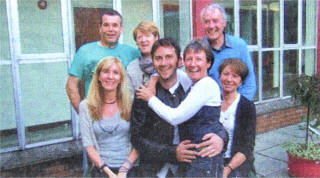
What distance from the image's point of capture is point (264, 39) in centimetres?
632

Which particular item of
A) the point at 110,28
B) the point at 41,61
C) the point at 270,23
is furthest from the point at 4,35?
the point at 270,23

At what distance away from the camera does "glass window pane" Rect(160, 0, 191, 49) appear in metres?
4.93

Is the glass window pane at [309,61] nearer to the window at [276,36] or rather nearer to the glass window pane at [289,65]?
the window at [276,36]

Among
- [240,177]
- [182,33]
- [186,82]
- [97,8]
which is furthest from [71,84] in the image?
[182,33]

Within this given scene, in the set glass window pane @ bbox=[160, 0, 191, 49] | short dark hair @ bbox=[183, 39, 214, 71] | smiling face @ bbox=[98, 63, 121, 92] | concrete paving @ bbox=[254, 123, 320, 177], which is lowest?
concrete paving @ bbox=[254, 123, 320, 177]

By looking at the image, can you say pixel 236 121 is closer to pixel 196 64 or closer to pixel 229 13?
pixel 196 64

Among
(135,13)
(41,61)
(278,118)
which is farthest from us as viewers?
(278,118)

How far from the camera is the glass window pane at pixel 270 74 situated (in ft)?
21.0

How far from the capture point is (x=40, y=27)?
4.29 m

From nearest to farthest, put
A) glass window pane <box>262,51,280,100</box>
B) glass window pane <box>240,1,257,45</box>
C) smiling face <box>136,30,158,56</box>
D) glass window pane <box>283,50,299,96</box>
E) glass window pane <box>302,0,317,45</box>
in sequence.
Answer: smiling face <box>136,30,158,56</box> < glass window pane <box>240,1,257,45</box> < glass window pane <box>262,51,280,100</box> < glass window pane <box>283,50,299,96</box> < glass window pane <box>302,0,317,45</box>

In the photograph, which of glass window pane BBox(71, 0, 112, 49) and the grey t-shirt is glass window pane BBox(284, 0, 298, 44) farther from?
the grey t-shirt

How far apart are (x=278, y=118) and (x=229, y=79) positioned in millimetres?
4310

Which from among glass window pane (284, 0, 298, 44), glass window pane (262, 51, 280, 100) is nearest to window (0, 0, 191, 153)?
glass window pane (262, 51, 280, 100)

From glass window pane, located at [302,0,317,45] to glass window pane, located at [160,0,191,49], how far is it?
3379mm
